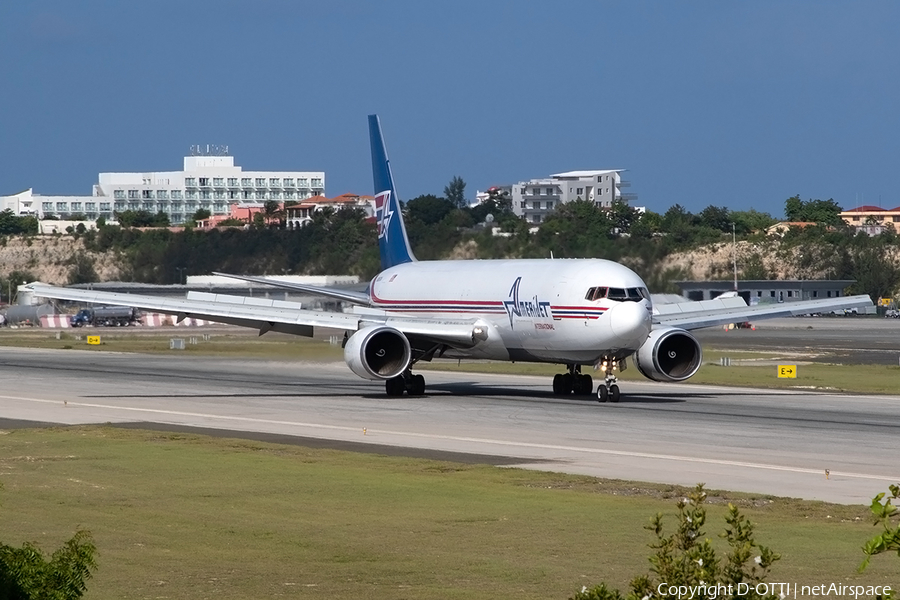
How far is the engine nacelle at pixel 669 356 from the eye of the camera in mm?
35281

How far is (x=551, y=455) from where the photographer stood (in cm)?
2317

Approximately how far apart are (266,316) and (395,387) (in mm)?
3976

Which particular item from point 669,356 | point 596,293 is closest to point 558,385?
point 669,356

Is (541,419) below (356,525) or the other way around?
the other way around

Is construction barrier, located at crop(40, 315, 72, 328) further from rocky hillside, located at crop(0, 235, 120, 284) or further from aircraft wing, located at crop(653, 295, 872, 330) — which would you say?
aircraft wing, located at crop(653, 295, 872, 330)

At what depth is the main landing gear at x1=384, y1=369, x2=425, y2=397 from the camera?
1454 inches

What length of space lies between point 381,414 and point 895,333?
62.1 metres

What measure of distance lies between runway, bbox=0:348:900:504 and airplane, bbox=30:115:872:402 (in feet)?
3.51

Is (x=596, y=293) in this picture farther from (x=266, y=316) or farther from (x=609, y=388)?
(x=266, y=316)

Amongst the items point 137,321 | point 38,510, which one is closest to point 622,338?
point 38,510

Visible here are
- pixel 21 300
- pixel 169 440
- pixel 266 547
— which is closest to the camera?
pixel 266 547

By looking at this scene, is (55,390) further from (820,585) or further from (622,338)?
(820,585)

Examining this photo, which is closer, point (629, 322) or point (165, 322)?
point (629, 322)

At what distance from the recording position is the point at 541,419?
99.3 ft
